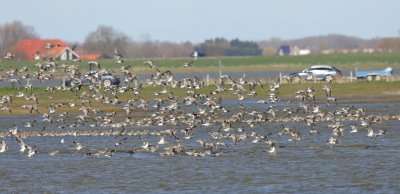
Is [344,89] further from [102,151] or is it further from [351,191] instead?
[351,191]

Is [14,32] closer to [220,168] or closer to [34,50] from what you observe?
[34,50]

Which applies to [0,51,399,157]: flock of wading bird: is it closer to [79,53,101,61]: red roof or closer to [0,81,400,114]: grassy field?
[0,81,400,114]: grassy field

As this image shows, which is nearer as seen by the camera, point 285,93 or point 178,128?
point 178,128

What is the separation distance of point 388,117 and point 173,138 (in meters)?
12.0

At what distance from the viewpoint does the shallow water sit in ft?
109

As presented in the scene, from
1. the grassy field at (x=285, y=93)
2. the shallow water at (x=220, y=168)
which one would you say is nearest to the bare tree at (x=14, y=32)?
the grassy field at (x=285, y=93)

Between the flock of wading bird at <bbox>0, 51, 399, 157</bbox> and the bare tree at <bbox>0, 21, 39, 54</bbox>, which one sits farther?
the bare tree at <bbox>0, 21, 39, 54</bbox>

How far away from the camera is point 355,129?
1836 inches

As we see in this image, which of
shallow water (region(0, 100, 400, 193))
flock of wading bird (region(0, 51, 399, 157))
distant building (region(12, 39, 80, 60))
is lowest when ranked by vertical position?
shallow water (region(0, 100, 400, 193))

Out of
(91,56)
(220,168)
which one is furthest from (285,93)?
(91,56)

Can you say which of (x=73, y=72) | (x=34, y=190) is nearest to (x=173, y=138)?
(x=73, y=72)

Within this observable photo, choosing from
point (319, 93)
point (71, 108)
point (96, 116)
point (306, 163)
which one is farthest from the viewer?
point (319, 93)

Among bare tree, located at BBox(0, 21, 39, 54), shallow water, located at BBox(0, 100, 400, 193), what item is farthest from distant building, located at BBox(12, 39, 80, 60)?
shallow water, located at BBox(0, 100, 400, 193)

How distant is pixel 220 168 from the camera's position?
3738 centimetres
